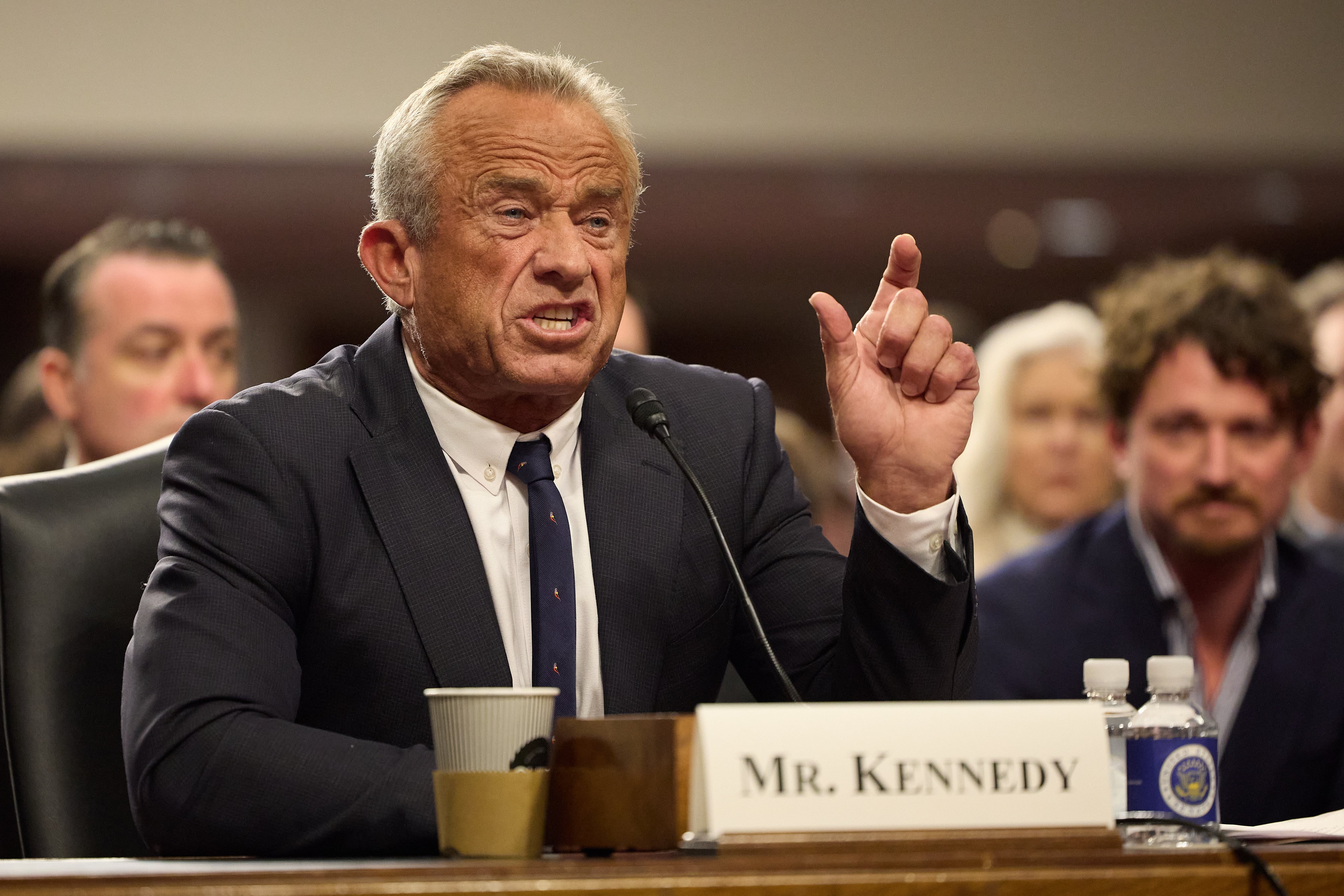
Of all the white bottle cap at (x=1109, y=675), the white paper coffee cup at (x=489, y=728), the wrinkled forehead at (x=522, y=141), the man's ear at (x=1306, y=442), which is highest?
the wrinkled forehead at (x=522, y=141)

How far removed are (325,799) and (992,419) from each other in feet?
9.11

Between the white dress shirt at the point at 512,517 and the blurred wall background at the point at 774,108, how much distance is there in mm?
3498

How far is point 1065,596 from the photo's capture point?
2.44m

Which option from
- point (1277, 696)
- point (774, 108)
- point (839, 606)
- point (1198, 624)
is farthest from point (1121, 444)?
point (774, 108)

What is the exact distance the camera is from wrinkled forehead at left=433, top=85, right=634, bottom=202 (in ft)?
4.79

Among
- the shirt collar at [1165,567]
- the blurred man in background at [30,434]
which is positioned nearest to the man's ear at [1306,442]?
the shirt collar at [1165,567]

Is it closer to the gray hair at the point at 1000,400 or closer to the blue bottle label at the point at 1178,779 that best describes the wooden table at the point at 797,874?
the blue bottle label at the point at 1178,779

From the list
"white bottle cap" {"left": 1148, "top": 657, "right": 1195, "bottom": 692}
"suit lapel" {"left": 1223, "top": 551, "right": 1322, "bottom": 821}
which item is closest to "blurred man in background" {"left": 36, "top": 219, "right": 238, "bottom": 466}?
"suit lapel" {"left": 1223, "top": 551, "right": 1322, "bottom": 821}

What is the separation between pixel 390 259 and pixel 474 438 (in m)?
0.21

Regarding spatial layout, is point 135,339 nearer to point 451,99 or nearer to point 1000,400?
point 451,99

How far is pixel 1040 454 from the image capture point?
11.8ft

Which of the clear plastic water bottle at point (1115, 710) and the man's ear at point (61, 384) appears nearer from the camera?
the clear plastic water bottle at point (1115, 710)

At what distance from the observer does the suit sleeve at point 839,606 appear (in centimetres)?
129

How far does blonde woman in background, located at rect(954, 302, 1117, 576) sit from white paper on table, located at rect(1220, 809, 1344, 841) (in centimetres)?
234
